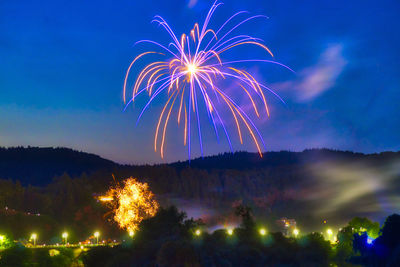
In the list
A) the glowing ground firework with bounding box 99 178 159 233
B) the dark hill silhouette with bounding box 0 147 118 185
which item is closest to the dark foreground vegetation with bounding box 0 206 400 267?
the glowing ground firework with bounding box 99 178 159 233

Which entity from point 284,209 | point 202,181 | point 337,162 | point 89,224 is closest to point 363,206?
point 284,209

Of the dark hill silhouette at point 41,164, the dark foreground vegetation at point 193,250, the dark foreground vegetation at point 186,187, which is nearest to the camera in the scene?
the dark foreground vegetation at point 193,250

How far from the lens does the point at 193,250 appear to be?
34938 millimetres

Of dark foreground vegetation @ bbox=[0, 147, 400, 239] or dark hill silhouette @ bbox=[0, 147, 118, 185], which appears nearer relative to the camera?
dark foreground vegetation @ bbox=[0, 147, 400, 239]

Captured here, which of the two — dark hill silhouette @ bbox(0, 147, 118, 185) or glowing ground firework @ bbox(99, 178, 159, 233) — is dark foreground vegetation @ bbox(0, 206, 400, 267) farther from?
dark hill silhouette @ bbox(0, 147, 118, 185)

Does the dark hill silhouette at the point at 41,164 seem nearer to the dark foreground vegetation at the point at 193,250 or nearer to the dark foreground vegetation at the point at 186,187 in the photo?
the dark foreground vegetation at the point at 186,187

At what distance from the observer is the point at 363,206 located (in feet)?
400

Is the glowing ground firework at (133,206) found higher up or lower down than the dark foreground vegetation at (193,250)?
higher up

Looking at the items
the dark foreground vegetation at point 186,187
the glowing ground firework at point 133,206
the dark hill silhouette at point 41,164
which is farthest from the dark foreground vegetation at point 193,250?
the dark hill silhouette at point 41,164

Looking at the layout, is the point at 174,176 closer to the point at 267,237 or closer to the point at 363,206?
the point at 363,206

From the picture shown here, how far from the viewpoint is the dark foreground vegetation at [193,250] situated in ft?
115

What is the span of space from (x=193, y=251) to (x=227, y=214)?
269ft

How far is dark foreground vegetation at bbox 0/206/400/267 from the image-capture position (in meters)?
35.2

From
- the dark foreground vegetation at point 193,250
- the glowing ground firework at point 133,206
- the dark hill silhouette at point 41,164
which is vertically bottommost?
the dark foreground vegetation at point 193,250
